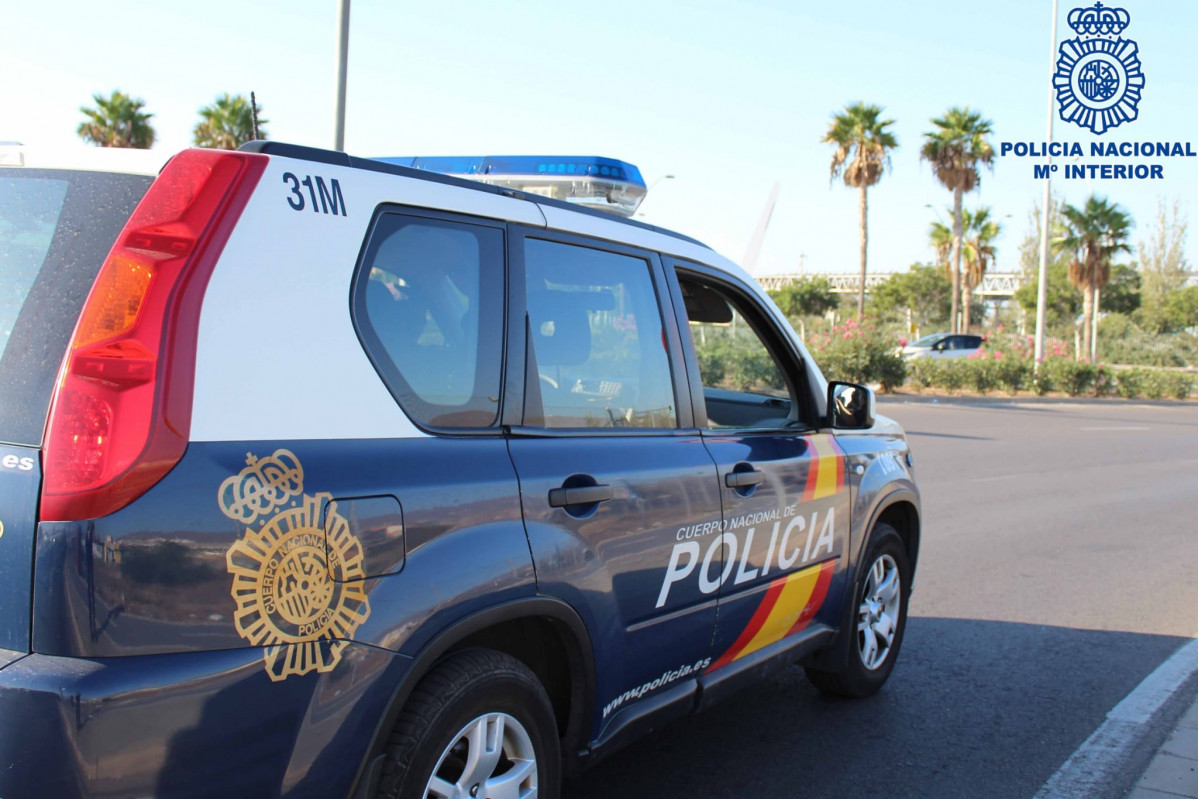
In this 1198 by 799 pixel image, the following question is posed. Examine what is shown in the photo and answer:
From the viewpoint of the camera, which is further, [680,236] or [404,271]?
[680,236]

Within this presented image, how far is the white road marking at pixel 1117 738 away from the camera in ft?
12.5

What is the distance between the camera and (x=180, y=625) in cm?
189

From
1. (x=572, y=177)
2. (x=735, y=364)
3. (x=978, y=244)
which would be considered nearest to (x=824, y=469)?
(x=735, y=364)

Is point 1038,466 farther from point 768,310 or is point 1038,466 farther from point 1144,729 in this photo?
point 768,310

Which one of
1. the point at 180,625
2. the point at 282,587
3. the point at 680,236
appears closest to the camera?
the point at 180,625

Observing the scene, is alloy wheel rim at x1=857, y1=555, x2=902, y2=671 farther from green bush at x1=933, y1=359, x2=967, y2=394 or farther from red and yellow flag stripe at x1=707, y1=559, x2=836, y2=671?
green bush at x1=933, y1=359, x2=967, y2=394

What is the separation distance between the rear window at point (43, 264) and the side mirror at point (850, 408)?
285cm

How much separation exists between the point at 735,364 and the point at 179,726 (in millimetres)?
2876

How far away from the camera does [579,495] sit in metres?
2.73

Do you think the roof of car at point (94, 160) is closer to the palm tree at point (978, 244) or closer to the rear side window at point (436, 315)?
the rear side window at point (436, 315)

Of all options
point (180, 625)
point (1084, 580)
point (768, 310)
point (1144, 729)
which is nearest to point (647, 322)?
point (768, 310)

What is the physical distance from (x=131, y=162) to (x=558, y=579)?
141 centimetres

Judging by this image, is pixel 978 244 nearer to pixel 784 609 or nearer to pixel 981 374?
pixel 981 374

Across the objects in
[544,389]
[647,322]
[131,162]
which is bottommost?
[544,389]
